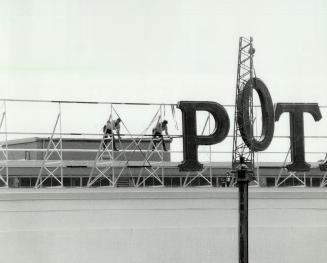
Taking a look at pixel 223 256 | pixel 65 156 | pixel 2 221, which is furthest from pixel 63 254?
pixel 65 156

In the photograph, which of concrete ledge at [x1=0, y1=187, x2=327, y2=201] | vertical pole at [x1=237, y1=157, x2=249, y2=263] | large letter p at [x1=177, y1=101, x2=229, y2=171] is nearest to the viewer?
vertical pole at [x1=237, y1=157, x2=249, y2=263]

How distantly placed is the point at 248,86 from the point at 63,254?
20.5 feet

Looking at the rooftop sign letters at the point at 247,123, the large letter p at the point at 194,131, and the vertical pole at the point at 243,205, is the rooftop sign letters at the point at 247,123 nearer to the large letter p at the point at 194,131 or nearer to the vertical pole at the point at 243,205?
the large letter p at the point at 194,131

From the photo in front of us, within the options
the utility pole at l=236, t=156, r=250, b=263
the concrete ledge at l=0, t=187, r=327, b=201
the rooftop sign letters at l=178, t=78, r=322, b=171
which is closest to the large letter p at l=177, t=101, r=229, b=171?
the rooftop sign letters at l=178, t=78, r=322, b=171

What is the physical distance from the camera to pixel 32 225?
16281 millimetres

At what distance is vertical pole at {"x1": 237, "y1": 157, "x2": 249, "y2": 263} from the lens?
45.3ft

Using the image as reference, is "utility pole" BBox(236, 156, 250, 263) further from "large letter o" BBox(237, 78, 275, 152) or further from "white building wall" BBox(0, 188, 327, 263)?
"large letter o" BBox(237, 78, 275, 152)

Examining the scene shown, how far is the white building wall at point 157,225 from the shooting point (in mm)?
16250

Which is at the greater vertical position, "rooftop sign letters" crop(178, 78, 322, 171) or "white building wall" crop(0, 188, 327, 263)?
"rooftop sign letters" crop(178, 78, 322, 171)

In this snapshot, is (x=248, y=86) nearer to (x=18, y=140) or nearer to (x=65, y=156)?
(x=65, y=156)

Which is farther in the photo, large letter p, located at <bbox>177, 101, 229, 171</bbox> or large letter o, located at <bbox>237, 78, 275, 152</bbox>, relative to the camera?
large letter p, located at <bbox>177, 101, 229, 171</bbox>

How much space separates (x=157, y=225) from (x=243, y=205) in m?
3.38

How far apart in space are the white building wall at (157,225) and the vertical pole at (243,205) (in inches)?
92.5

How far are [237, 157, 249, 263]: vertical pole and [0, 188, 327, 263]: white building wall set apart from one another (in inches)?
92.5
